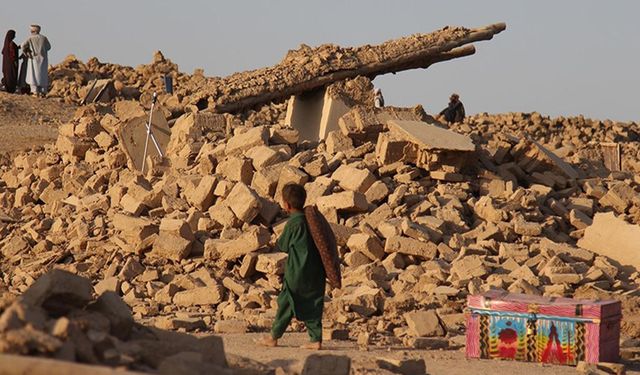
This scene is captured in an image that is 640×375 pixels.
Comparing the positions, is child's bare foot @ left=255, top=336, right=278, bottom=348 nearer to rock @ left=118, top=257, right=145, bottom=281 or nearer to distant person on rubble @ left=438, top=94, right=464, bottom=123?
rock @ left=118, top=257, right=145, bottom=281

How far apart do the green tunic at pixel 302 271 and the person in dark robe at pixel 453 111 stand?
52.5 feet

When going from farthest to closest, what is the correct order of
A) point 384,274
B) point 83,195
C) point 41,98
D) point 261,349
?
point 41,98
point 83,195
point 384,274
point 261,349

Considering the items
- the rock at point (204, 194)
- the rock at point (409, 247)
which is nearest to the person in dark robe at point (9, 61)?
the rock at point (204, 194)

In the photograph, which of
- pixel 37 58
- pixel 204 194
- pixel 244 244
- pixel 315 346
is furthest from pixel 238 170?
pixel 37 58

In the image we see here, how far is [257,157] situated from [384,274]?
2867mm

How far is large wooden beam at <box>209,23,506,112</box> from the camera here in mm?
17625

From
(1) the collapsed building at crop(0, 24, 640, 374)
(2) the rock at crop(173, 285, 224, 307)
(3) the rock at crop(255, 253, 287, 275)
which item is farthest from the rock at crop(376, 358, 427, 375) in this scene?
(3) the rock at crop(255, 253, 287, 275)

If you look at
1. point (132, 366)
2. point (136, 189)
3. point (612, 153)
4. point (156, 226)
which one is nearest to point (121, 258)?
point (156, 226)

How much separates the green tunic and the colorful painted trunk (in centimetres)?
116

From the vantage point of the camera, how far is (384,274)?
11.9 m

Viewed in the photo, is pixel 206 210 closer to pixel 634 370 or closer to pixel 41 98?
pixel 634 370

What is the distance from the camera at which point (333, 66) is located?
698 inches

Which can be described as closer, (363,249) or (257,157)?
(363,249)

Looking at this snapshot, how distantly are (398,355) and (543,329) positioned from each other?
1.09 meters
